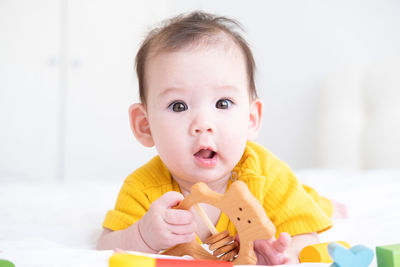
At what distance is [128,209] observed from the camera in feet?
3.05

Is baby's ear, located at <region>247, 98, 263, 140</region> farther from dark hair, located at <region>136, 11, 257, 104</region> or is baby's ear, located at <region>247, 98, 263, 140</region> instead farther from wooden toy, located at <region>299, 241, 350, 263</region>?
wooden toy, located at <region>299, 241, 350, 263</region>

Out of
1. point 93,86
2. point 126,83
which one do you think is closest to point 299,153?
point 126,83

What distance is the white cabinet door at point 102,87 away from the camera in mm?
2805

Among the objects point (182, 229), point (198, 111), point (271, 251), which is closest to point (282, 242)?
point (271, 251)

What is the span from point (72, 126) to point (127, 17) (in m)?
0.84

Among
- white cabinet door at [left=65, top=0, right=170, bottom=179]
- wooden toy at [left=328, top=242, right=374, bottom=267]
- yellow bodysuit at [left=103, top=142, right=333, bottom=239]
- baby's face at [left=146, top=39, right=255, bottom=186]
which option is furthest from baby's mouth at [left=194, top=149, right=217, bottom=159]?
white cabinet door at [left=65, top=0, right=170, bottom=179]

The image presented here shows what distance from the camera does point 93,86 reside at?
2.84 m

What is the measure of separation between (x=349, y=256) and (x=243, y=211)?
0.15 meters

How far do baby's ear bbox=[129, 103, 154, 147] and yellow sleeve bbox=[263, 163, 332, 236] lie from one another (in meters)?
0.29

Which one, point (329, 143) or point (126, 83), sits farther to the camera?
point (126, 83)

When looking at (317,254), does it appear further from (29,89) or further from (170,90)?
(29,89)

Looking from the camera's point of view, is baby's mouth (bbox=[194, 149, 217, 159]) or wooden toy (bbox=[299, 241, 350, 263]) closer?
wooden toy (bbox=[299, 241, 350, 263])

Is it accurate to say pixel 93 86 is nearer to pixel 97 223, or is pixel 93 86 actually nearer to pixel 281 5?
pixel 281 5

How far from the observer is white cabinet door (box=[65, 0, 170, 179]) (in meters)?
2.80
